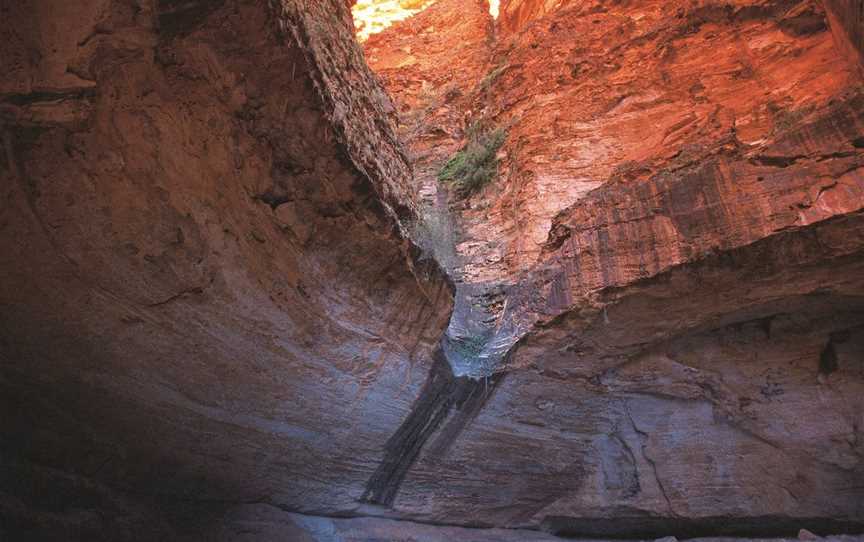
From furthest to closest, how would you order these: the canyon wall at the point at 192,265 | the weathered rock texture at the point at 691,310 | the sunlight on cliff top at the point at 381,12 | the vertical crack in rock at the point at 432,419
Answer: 1. the sunlight on cliff top at the point at 381,12
2. the vertical crack in rock at the point at 432,419
3. the weathered rock texture at the point at 691,310
4. the canyon wall at the point at 192,265

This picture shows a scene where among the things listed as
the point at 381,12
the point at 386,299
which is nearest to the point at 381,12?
the point at 381,12

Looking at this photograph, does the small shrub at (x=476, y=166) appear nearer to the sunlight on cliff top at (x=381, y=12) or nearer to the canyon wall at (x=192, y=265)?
the canyon wall at (x=192, y=265)

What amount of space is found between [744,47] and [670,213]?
3.82 meters

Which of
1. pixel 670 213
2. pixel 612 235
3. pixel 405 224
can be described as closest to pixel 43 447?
pixel 405 224

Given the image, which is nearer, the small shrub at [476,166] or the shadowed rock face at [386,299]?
the shadowed rock face at [386,299]

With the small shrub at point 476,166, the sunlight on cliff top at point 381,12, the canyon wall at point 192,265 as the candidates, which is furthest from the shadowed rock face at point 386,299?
the sunlight on cliff top at point 381,12

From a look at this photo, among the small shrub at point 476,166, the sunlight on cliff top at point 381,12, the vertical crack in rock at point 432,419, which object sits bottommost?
the vertical crack in rock at point 432,419

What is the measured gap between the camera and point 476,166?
8.51 meters

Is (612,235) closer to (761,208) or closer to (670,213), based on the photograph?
(670,213)

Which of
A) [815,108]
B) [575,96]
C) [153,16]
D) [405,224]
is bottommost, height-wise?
[405,224]

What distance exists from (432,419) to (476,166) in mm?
4650

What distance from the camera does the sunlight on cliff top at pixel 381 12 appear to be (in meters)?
14.2

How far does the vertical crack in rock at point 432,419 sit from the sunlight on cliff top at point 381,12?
38.0 ft

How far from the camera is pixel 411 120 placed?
415 inches
